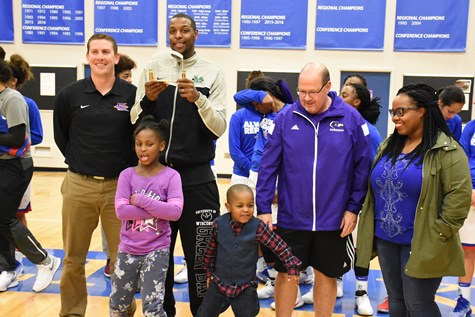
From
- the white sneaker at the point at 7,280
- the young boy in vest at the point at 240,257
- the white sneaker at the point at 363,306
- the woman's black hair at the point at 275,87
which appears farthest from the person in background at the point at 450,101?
the white sneaker at the point at 7,280

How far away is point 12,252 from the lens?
4.66 m

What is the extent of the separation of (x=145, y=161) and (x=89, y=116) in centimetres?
54

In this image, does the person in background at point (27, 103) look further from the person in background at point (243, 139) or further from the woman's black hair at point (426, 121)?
the woman's black hair at point (426, 121)

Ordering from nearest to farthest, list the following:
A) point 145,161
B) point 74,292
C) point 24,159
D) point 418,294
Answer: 1. point 418,294
2. point 145,161
3. point 74,292
4. point 24,159

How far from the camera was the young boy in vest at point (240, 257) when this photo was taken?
3.19 metres

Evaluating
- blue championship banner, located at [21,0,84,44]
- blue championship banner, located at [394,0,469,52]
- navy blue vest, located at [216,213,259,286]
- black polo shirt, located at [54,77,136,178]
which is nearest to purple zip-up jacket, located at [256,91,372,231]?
navy blue vest, located at [216,213,259,286]

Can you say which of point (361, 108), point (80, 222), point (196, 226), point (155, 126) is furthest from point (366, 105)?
point (80, 222)

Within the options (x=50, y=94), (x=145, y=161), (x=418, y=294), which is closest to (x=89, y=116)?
(x=145, y=161)

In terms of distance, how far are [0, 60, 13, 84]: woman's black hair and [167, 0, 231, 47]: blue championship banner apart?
23.4 feet

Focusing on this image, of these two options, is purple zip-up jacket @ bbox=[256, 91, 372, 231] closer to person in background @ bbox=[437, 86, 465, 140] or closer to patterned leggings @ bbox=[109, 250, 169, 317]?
patterned leggings @ bbox=[109, 250, 169, 317]

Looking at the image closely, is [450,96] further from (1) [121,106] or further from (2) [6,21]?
(2) [6,21]

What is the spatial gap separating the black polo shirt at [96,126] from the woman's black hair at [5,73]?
113 cm

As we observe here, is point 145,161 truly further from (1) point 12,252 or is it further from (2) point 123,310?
(1) point 12,252

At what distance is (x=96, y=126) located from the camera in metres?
3.37
